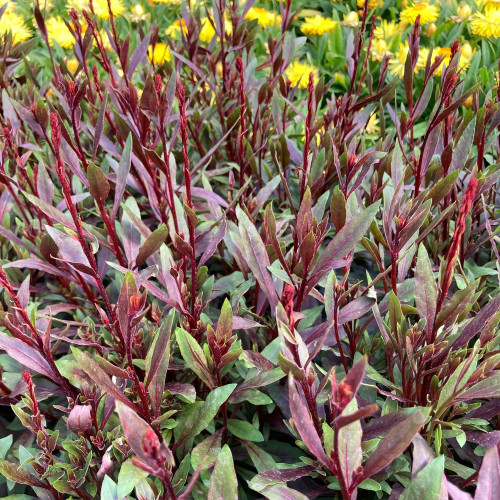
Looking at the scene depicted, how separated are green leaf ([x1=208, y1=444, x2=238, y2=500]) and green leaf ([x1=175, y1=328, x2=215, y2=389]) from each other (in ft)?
0.72

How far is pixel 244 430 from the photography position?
3.30 ft

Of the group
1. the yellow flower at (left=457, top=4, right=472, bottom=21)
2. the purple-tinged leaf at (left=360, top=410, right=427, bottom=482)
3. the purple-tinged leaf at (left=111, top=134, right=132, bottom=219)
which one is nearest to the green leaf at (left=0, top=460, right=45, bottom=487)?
Answer: the purple-tinged leaf at (left=111, top=134, right=132, bottom=219)

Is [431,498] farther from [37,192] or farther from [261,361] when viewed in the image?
[37,192]

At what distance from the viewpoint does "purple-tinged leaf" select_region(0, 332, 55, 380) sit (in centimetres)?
96

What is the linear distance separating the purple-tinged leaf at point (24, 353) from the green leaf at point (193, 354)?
0.89 ft

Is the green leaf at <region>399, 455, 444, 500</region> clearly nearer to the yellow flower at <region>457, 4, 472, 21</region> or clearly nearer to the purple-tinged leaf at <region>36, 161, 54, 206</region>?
the purple-tinged leaf at <region>36, 161, 54, 206</region>

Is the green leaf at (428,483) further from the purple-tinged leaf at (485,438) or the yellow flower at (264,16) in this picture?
the yellow flower at (264,16)

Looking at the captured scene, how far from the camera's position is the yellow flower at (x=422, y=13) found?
298 cm

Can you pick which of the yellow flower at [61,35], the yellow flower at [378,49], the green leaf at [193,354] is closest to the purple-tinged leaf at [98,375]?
the green leaf at [193,354]

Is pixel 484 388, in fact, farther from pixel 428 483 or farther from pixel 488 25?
pixel 488 25

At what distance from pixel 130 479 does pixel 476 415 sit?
0.63 m

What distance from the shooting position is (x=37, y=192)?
1.32 metres

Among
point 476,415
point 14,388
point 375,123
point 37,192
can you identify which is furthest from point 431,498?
point 375,123

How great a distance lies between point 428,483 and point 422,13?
2914 millimetres
